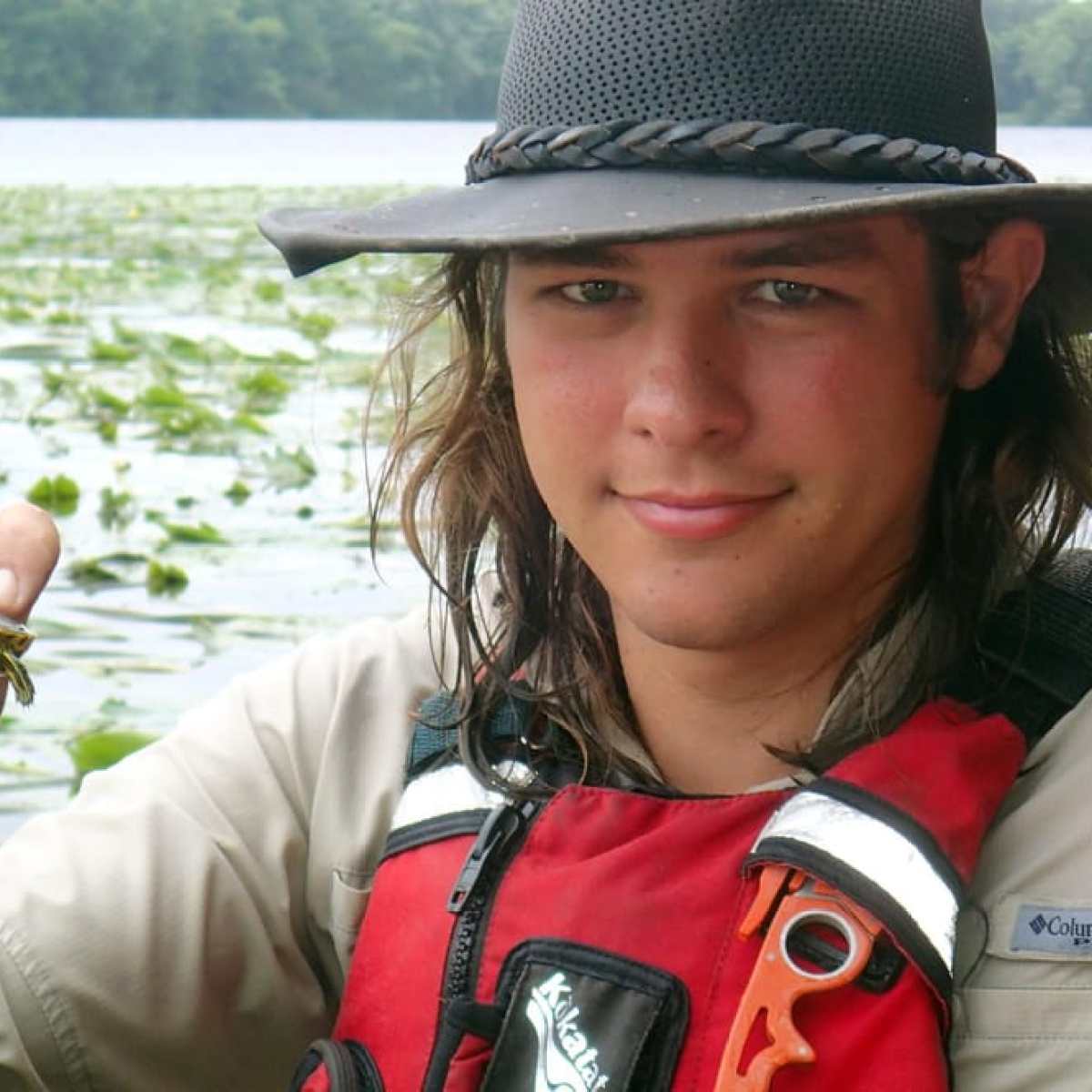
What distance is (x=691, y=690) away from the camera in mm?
1807

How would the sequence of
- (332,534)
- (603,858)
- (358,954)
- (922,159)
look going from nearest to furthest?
(922,159)
(603,858)
(358,954)
(332,534)

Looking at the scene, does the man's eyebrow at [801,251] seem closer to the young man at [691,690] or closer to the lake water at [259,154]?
the young man at [691,690]

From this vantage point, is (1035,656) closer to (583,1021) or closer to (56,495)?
(583,1021)

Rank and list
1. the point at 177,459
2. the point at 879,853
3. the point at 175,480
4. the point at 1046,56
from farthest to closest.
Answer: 1. the point at 1046,56
2. the point at 177,459
3. the point at 175,480
4. the point at 879,853

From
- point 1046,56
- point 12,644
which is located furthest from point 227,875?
point 1046,56

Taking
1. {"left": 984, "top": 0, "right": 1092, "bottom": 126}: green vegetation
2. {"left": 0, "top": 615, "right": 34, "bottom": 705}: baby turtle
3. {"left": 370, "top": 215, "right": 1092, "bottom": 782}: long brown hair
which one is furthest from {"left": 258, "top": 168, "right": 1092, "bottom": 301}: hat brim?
{"left": 984, "top": 0, "right": 1092, "bottom": 126}: green vegetation

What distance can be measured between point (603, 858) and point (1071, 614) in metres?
0.42

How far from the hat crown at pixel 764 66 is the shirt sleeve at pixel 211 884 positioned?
60 cm

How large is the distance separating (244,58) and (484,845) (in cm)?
2639

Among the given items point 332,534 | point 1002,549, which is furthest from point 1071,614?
point 332,534

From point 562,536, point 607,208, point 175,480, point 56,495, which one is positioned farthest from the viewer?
point 175,480

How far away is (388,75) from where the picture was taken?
2538 cm

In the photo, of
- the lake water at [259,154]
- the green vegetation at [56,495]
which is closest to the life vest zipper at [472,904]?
the green vegetation at [56,495]

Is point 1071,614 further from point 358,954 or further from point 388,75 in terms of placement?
point 388,75
